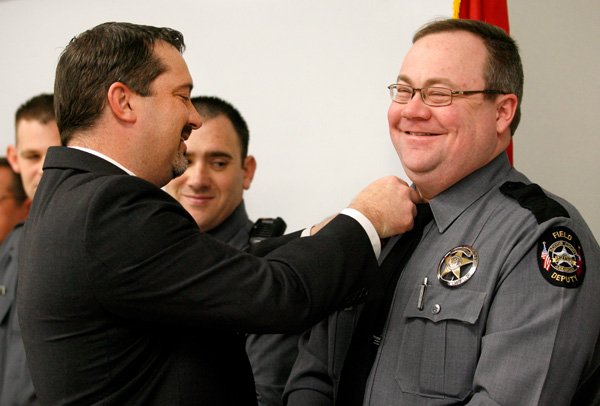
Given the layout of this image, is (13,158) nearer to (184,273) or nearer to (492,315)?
(184,273)

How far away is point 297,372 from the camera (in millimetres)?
1856

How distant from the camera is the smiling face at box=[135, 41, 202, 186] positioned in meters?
1.50

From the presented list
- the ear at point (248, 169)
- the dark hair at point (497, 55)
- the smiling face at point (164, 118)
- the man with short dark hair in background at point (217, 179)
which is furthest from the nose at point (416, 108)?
the ear at point (248, 169)

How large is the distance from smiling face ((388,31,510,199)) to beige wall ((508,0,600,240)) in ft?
2.79

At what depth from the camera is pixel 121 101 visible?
58.3 inches

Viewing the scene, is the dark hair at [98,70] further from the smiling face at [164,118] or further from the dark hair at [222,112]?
the dark hair at [222,112]

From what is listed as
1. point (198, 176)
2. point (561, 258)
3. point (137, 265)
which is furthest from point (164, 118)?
point (198, 176)

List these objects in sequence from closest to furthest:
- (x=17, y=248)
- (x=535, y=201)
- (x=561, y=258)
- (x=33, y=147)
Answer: (x=561, y=258) → (x=535, y=201) → (x=17, y=248) → (x=33, y=147)

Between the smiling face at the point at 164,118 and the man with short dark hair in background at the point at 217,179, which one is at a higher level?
the smiling face at the point at 164,118

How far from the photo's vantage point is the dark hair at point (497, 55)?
169cm

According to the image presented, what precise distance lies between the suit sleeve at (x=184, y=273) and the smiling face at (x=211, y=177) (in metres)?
1.19

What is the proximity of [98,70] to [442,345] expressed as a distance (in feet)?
2.97

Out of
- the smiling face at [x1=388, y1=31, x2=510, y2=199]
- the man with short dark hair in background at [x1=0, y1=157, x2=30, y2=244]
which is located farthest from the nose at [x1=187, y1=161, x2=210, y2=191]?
the smiling face at [x1=388, y1=31, x2=510, y2=199]

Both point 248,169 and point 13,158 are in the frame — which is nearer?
point 248,169
